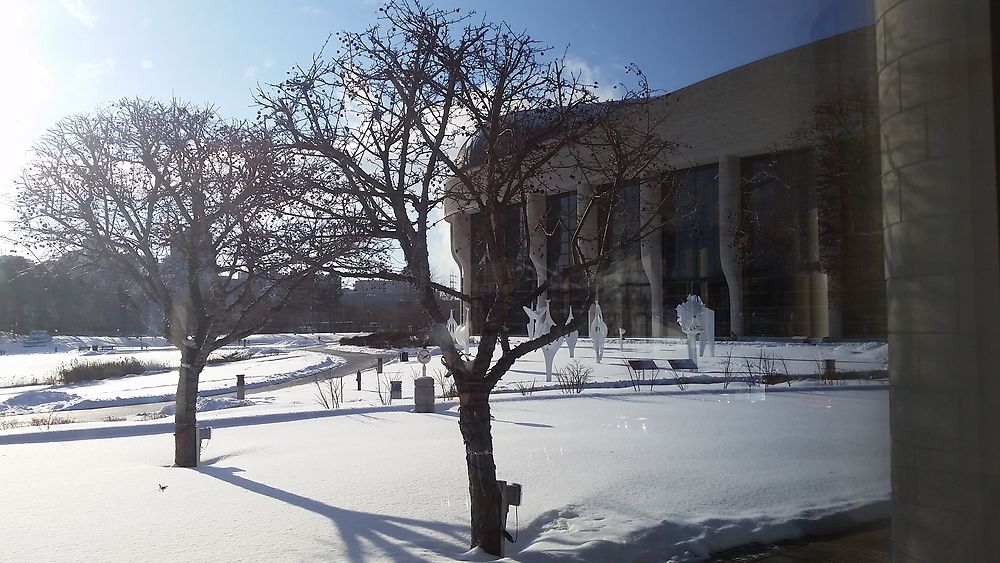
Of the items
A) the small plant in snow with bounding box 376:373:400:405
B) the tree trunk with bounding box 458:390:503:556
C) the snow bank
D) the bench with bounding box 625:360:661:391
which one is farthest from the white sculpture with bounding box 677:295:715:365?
the small plant in snow with bounding box 376:373:400:405

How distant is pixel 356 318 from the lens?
8.66m

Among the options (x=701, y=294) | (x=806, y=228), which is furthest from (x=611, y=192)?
(x=806, y=228)

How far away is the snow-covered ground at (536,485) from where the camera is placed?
275 centimetres

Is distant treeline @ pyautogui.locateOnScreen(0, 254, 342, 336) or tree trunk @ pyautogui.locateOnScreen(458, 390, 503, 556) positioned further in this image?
distant treeline @ pyautogui.locateOnScreen(0, 254, 342, 336)

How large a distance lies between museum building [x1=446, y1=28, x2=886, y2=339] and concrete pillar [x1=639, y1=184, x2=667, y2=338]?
1 centimetres

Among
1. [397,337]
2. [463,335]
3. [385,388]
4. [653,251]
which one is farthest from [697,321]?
[385,388]

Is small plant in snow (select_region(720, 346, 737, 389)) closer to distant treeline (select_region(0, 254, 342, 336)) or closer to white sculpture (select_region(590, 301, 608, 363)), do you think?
white sculpture (select_region(590, 301, 608, 363))

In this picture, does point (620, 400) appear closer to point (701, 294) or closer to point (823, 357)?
point (701, 294)

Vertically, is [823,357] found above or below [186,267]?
below

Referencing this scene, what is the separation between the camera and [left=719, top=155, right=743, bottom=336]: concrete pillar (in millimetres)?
3166

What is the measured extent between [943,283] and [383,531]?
3642 millimetres

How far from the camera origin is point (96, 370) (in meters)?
22.6

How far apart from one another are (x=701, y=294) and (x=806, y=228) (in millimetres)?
998

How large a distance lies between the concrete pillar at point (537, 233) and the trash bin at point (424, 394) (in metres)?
6.00
